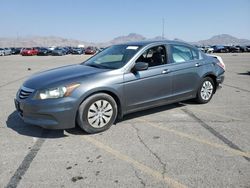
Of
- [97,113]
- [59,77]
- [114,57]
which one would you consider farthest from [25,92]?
[114,57]

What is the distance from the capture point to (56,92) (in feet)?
16.1

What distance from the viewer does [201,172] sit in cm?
377

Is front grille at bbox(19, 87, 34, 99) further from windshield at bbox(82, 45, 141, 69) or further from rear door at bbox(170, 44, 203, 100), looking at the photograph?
rear door at bbox(170, 44, 203, 100)

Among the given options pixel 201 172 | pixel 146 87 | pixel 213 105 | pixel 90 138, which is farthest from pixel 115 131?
pixel 213 105

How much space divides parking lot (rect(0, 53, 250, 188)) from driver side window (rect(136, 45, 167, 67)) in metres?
1.14

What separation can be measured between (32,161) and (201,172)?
90.5 inches

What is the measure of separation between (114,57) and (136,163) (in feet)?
9.40

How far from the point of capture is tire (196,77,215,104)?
7223 millimetres

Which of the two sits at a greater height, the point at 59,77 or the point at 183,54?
the point at 183,54

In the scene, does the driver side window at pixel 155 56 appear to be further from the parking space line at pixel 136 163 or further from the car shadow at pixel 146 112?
the parking space line at pixel 136 163

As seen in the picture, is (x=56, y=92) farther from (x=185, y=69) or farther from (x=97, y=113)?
(x=185, y=69)

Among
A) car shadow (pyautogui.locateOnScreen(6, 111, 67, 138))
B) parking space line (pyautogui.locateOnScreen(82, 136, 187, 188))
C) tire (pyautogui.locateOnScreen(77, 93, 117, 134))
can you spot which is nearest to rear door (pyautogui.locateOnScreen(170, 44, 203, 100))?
tire (pyautogui.locateOnScreen(77, 93, 117, 134))

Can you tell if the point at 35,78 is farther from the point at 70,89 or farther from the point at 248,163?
the point at 248,163

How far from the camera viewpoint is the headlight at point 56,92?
4906 mm
